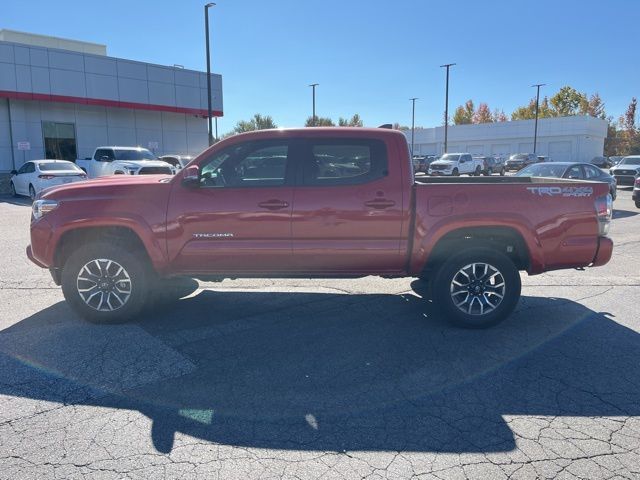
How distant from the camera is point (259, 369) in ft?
13.9

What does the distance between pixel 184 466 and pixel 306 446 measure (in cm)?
73

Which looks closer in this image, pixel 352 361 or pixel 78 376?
pixel 78 376

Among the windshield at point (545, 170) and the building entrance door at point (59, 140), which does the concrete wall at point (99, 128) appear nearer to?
the building entrance door at point (59, 140)

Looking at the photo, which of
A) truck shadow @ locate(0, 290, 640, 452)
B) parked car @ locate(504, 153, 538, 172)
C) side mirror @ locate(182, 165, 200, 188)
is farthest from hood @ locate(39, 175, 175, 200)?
parked car @ locate(504, 153, 538, 172)

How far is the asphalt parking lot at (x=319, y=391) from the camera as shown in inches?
118

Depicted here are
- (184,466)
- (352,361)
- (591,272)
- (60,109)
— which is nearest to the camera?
(184,466)

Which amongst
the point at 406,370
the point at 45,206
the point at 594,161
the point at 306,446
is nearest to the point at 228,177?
the point at 45,206

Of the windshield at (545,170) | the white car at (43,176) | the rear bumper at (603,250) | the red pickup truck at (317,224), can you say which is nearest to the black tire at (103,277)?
the red pickup truck at (317,224)

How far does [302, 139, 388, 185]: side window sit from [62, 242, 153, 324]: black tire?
6.52 feet

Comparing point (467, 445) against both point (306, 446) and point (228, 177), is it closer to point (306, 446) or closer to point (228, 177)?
point (306, 446)

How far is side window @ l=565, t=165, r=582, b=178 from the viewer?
14618 millimetres

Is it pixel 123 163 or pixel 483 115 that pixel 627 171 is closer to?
pixel 123 163


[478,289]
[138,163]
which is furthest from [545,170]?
[138,163]

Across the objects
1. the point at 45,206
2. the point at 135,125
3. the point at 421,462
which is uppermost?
the point at 135,125
